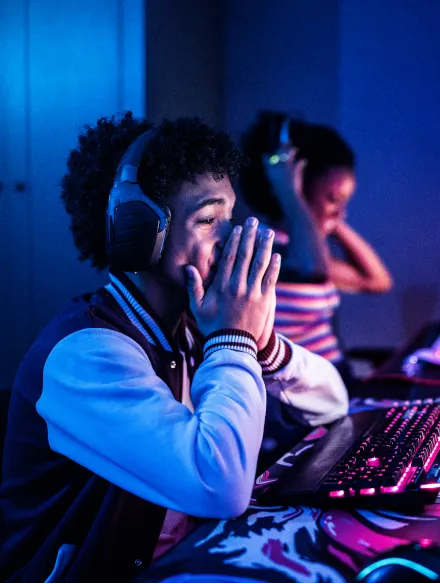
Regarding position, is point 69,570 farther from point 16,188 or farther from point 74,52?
point 74,52

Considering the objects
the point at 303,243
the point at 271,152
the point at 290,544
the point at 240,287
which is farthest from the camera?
the point at 271,152

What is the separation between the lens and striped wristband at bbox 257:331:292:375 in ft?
3.51

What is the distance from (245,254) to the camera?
941mm

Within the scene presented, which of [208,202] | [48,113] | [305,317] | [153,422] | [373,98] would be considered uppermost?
[373,98]

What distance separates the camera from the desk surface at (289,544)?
0.60 meters

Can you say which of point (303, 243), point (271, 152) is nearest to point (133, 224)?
point (303, 243)

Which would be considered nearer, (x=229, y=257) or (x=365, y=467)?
(x=365, y=467)

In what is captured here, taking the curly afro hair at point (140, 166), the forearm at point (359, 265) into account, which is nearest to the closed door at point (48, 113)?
the curly afro hair at point (140, 166)

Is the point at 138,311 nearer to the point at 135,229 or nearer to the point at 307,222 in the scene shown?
the point at 135,229

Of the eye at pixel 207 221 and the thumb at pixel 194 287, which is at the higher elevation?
the eye at pixel 207 221

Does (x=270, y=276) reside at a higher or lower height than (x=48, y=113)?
lower

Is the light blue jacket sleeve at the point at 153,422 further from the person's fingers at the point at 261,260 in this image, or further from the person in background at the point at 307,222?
the person in background at the point at 307,222

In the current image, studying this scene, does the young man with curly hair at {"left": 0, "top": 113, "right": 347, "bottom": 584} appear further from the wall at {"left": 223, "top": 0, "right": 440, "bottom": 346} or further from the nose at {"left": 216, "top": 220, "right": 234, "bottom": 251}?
the wall at {"left": 223, "top": 0, "right": 440, "bottom": 346}

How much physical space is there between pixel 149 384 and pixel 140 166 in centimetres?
36
